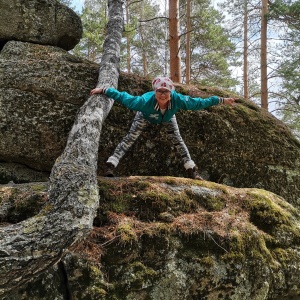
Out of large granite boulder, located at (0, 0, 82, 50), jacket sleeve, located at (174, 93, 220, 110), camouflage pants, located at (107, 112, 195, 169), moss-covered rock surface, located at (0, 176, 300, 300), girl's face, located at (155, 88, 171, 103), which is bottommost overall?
moss-covered rock surface, located at (0, 176, 300, 300)

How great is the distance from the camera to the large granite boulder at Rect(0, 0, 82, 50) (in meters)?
7.31

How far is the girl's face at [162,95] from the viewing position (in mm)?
4910

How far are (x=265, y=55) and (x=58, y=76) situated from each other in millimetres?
11569

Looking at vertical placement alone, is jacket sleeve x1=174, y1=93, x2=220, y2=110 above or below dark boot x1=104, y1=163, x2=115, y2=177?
above

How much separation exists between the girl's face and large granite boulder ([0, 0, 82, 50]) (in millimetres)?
4128

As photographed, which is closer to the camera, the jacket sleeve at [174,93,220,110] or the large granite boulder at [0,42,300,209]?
the jacket sleeve at [174,93,220,110]

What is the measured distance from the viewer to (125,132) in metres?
6.41

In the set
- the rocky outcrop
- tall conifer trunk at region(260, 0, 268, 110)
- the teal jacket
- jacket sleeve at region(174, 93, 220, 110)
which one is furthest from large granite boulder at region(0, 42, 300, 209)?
tall conifer trunk at region(260, 0, 268, 110)

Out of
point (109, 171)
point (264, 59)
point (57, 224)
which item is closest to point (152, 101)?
point (109, 171)

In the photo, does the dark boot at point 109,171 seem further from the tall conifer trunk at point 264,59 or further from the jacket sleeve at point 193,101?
the tall conifer trunk at point 264,59

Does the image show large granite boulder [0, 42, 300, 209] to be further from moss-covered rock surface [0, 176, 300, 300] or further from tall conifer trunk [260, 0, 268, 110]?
tall conifer trunk [260, 0, 268, 110]

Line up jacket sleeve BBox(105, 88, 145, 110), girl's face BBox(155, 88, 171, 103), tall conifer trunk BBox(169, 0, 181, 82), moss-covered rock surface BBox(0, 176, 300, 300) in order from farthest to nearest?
1. tall conifer trunk BBox(169, 0, 181, 82)
2. jacket sleeve BBox(105, 88, 145, 110)
3. girl's face BBox(155, 88, 171, 103)
4. moss-covered rock surface BBox(0, 176, 300, 300)

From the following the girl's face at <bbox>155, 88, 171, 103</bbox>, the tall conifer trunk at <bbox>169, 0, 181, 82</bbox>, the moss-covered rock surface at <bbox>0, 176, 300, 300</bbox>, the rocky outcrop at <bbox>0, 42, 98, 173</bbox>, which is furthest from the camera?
the tall conifer trunk at <bbox>169, 0, 181, 82</bbox>

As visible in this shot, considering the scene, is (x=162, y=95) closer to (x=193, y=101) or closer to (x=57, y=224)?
(x=193, y=101)
